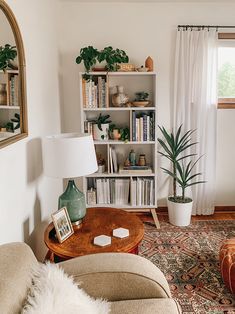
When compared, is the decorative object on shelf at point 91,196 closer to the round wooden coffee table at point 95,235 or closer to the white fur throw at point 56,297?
the round wooden coffee table at point 95,235

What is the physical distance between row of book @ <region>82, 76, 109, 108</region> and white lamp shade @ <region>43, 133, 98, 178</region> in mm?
1273

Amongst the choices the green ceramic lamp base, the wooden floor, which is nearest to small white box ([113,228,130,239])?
the green ceramic lamp base

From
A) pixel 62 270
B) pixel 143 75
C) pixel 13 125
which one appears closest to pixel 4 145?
pixel 13 125

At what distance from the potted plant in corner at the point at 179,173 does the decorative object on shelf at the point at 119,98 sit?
1.70 ft

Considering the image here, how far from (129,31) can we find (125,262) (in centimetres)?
252

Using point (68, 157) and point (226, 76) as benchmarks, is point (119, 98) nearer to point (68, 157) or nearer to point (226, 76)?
point (226, 76)

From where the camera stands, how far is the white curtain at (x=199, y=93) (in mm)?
3062

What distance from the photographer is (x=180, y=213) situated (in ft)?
9.91

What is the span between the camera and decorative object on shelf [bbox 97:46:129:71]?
2787mm

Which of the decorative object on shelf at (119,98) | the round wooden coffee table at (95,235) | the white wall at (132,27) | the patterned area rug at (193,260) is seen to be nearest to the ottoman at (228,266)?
the patterned area rug at (193,260)

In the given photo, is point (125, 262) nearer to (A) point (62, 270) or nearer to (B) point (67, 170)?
(A) point (62, 270)

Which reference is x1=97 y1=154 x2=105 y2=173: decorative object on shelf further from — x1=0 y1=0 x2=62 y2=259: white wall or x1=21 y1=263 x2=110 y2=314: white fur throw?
x1=21 y1=263 x2=110 y2=314: white fur throw

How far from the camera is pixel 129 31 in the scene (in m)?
3.11

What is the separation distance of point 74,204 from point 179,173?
5.28 ft
